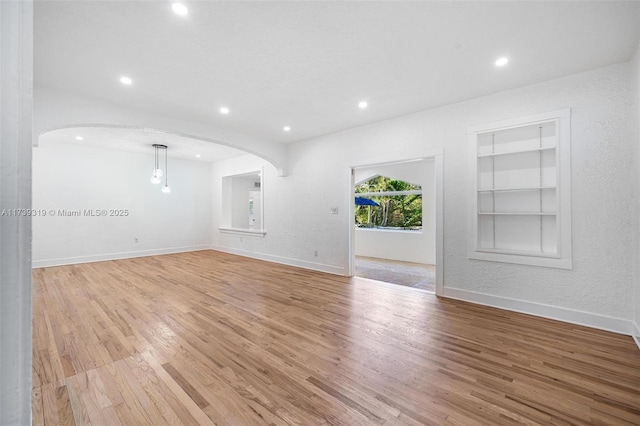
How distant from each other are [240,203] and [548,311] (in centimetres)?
807

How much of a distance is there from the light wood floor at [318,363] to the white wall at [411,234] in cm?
292

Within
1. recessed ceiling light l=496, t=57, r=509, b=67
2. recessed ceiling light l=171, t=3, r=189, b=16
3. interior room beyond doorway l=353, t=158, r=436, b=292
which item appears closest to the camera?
recessed ceiling light l=171, t=3, r=189, b=16

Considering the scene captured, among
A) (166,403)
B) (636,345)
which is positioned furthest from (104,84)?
(636,345)

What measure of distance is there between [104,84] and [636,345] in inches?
252

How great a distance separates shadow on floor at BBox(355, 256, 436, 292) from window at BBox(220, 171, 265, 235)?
3620 millimetres

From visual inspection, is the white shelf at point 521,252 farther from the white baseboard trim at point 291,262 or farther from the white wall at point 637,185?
the white baseboard trim at point 291,262

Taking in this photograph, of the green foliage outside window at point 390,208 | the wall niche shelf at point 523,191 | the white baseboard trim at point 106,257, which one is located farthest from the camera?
the green foliage outside window at point 390,208

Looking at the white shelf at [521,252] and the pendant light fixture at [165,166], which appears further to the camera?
the pendant light fixture at [165,166]

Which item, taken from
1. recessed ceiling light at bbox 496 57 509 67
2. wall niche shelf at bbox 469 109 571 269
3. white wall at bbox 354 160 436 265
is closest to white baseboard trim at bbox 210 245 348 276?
white wall at bbox 354 160 436 265

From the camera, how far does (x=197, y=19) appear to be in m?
2.31

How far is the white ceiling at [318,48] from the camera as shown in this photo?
2229 millimetres

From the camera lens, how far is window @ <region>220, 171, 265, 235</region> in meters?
8.38

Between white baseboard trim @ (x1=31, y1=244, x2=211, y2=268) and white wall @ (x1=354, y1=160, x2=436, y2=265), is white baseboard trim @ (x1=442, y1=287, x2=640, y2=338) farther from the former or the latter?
white baseboard trim @ (x1=31, y1=244, x2=211, y2=268)

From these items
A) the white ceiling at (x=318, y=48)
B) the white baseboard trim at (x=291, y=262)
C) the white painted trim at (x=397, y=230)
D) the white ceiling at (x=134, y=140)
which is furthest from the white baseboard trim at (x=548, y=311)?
the white ceiling at (x=134, y=140)
